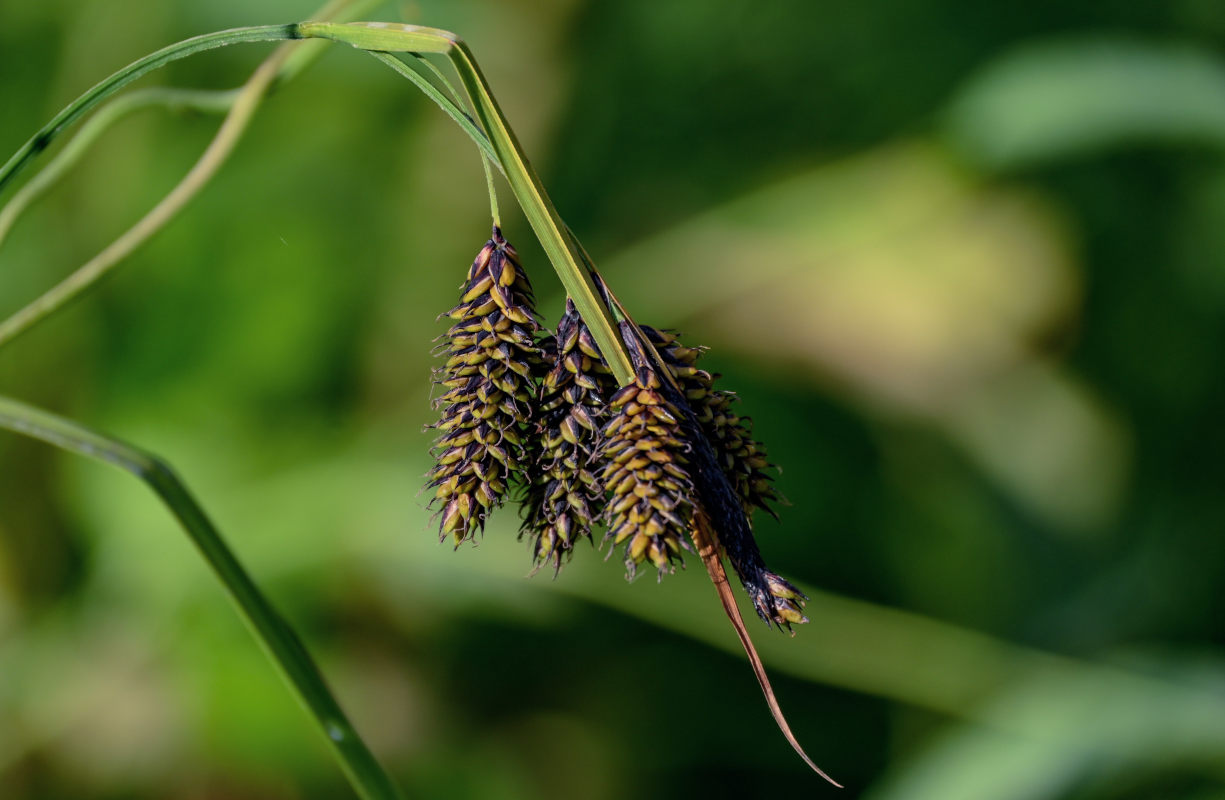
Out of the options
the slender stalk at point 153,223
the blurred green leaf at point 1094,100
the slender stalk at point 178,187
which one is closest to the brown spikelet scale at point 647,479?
the slender stalk at point 178,187

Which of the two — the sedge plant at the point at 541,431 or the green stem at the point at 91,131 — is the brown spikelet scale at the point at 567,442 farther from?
the green stem at the point at 91,131

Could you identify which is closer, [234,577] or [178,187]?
[234,577]

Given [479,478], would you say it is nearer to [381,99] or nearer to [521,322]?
[521,322]

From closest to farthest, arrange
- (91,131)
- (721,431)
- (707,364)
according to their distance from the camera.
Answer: (721,431), (91,131), (707,364)

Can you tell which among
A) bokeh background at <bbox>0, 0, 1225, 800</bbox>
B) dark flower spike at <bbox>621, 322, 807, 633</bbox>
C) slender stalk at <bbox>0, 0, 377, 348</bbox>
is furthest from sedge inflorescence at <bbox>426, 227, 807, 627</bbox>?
bokeh background at <bbox>0, 0, 1225, 800</bbox>

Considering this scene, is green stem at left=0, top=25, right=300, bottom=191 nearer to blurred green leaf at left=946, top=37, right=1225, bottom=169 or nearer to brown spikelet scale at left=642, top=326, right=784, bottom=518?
brown spikelet scale at left=642, top=326, right=784, bottom=518

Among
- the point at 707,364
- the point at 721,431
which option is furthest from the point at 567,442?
the point at 707,364

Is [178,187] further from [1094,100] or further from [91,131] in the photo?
[1094,100]
